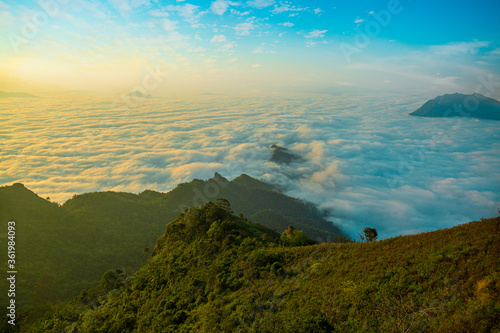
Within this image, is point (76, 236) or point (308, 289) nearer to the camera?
point (308, 289)

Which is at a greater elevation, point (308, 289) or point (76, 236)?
point (308, 289)

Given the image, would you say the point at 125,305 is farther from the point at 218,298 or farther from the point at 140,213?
the point at 140,213

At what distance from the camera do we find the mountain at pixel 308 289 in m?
16.2

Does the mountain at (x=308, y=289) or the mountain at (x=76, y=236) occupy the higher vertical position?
the mountain at (x=308, y=289)

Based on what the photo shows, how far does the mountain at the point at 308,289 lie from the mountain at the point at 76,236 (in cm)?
2046

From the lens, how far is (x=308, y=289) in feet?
78.7

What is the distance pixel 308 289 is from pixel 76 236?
91888 mm

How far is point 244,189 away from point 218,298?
15934cm

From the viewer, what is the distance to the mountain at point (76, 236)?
62344 millimetres

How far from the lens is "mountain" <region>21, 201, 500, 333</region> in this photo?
16.2 metres

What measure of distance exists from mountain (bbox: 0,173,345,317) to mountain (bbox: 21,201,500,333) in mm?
20458

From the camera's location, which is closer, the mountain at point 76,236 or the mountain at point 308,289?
the mountain at point 308,289

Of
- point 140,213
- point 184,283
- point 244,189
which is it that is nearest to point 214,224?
point 184,283

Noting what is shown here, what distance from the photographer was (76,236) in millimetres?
85438
